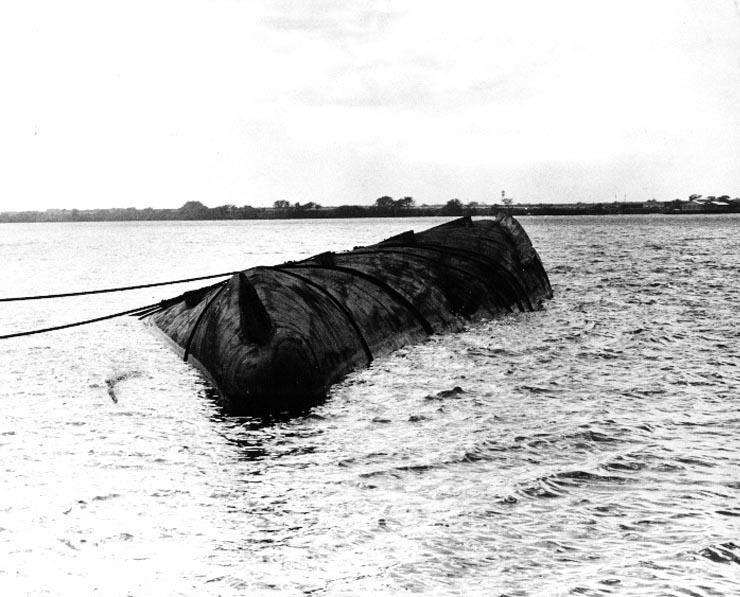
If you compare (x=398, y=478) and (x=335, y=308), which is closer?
(x=398, y=478)

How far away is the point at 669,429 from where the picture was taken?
8602 millimetres

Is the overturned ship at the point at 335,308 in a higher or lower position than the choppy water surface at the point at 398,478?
higher

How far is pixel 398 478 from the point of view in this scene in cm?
716

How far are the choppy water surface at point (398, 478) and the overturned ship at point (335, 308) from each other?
17.8 inches

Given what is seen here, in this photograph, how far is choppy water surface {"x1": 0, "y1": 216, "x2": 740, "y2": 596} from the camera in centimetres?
519

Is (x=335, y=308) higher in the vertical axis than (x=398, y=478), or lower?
higher

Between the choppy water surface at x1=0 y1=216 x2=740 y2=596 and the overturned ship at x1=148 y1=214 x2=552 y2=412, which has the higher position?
the overturned ship at x1=148 y1=214 x2=552 y2=412

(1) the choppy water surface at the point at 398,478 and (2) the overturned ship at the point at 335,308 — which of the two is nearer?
(1) the choppy water surface at the point at 398,478

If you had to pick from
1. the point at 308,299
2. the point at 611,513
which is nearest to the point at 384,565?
the point at 611,513

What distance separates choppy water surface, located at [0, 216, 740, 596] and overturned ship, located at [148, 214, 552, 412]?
452 mm

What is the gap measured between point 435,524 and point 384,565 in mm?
845

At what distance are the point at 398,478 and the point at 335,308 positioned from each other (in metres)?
5.50

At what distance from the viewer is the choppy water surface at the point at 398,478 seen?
5191mm

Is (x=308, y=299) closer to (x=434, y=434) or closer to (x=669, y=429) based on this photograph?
(x=434, y=434)
